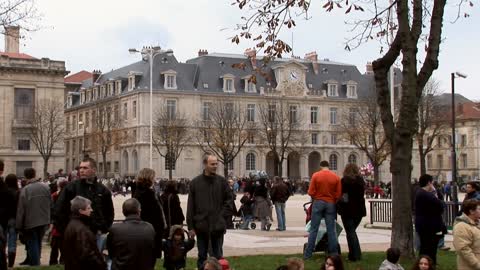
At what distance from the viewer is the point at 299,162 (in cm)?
8506

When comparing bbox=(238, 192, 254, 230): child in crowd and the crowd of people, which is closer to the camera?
the crowd of people

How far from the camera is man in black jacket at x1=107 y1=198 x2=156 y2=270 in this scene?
326 inches

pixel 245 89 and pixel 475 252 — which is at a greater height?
pixel 245 89

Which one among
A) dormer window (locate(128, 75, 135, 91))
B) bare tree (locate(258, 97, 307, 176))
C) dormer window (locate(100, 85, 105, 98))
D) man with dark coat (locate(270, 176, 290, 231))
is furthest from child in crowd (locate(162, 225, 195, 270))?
dormer window (locate(100, 85, 105, 98))

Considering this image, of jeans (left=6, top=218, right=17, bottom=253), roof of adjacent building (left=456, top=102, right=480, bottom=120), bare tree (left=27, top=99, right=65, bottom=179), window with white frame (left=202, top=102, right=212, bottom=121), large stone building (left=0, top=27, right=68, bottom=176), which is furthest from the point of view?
roof of adjacent building (left=456, top=102, right=480, bottom=120)

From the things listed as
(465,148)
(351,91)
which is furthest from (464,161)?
(351,91)

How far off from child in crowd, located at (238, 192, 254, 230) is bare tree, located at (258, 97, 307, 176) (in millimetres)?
49861

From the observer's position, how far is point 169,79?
266ft

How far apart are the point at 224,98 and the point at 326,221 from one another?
68.6 m

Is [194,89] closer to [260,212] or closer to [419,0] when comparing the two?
[260,212]

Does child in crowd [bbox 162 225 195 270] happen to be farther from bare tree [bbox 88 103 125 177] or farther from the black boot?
bare tree [bbox 88 103 125 177]

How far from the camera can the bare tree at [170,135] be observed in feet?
246

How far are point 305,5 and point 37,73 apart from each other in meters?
65.7

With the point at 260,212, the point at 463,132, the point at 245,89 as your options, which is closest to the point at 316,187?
the point at 260,212
